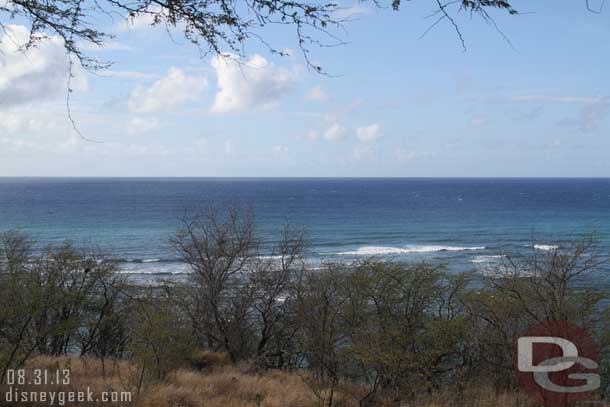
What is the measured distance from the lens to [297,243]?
2098cm

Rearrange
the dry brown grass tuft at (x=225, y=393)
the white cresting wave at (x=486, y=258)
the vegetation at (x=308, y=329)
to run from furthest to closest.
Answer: the white cresting wave at (x=486, y=258) → the vegetation at (x=308, y=329) → the dry brown grass tuft at (x=225, y=393)

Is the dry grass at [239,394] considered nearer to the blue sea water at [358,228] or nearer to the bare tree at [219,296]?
the bare tree at [219,296]

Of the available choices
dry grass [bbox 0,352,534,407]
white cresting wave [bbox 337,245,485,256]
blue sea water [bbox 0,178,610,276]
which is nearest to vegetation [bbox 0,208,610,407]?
dry grass [bbox 0,352,534,407]

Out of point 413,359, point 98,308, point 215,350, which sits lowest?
point 215,350

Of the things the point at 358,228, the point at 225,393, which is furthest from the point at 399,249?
the point at 225,393

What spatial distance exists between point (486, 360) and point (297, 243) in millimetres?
11318

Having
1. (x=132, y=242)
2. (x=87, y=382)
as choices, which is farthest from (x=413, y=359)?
(x=132, y=242)

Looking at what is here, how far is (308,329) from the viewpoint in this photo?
44.3 ft

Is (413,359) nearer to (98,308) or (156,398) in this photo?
(156,398)

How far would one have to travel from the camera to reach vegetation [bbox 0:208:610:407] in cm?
900

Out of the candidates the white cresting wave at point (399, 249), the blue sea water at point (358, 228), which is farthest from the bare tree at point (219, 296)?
the white cresting wave at point (399, 249)

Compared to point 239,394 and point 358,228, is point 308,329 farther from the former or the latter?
point 358,228

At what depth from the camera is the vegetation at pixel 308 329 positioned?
354 inches

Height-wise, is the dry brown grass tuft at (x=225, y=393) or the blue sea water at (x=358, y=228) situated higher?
the dry brown grass tuft at (x=225, y=393)
